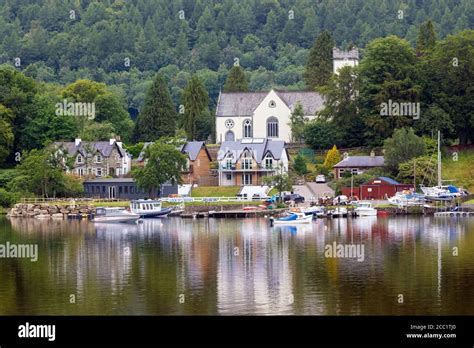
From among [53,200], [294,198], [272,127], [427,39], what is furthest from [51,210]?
[427,39]

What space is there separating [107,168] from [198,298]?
54.1m

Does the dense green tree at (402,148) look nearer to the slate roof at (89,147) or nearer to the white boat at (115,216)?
the white boat at (115,216)

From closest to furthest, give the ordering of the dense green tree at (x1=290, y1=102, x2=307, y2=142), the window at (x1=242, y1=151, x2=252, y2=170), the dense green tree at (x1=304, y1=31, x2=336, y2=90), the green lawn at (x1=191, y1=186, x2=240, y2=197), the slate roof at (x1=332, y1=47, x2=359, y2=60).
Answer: the green lawn at (x1=191, y1=186, x2=240, y2=197) < the window at (x1=242, y1=151, x2=252, y2=170) < the dense green tree at (x1=290, y1=102, x2=307, y2=142) < the slate roof at (x1=332, y1=47, x2=359, y2=60) < the dense green tree at (x1=304, y1=31, x2=336, y2=90)

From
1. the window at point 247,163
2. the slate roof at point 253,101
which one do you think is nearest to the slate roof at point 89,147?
the window at point 247,163

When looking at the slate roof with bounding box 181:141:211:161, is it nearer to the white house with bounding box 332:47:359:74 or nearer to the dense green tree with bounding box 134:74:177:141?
the dense green tree with bounding box 134:74:177:141

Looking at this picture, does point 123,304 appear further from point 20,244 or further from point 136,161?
point 136,161

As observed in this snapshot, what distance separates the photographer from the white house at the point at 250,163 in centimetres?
9219

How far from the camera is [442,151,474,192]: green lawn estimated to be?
Result: 8606 centimetres

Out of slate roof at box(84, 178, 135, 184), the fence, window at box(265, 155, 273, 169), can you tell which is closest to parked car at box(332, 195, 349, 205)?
window at box(265, 155, 273, 169)

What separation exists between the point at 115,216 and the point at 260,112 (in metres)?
28.7

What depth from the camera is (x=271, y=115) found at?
105 m

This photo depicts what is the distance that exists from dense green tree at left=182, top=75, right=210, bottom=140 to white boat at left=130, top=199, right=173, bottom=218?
26.0 meters

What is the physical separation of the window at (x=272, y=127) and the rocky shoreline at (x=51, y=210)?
2362cm
